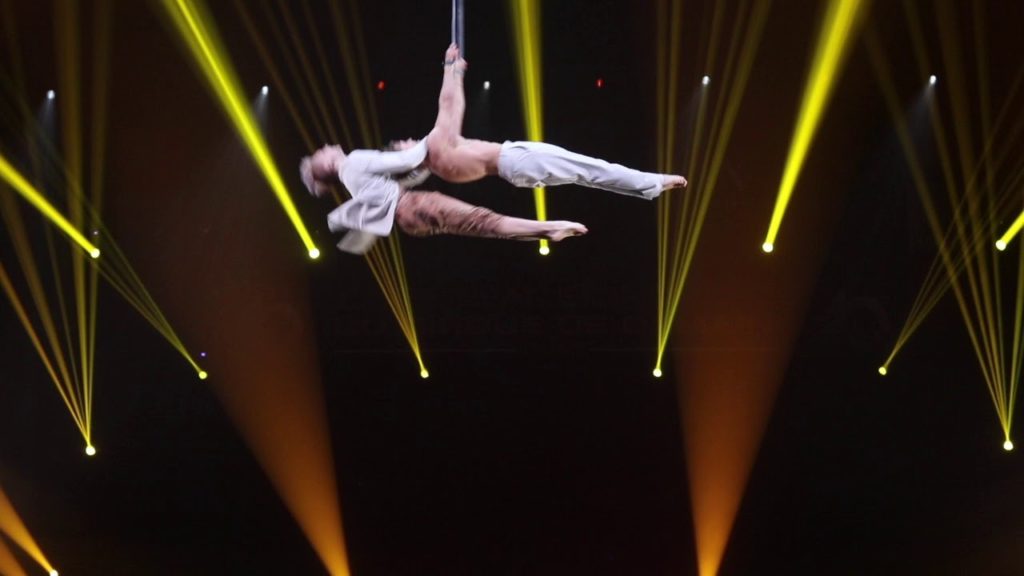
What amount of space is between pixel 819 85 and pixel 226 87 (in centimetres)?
350

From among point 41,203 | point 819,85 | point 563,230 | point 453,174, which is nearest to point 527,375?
point 563,230

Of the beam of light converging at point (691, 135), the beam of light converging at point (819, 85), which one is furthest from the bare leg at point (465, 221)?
the beam of light converging at point (819, 85)

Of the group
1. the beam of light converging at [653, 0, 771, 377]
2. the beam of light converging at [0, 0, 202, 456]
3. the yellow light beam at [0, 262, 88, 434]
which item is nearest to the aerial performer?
the beam of light converging at [653, 0, 771, 377]

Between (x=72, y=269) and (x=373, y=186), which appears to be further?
(x=72, y=269)

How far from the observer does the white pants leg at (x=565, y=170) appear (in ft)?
19.2

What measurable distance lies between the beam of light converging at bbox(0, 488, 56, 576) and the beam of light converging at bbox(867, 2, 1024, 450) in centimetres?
567

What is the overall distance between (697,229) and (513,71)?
1.47 meters

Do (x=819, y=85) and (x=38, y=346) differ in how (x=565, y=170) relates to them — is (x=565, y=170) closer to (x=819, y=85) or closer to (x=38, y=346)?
(x=819, y=85)

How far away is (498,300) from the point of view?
6473 millimetres

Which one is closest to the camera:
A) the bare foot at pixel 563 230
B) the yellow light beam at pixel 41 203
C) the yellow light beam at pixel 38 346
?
the bare foot at pixel 563 230

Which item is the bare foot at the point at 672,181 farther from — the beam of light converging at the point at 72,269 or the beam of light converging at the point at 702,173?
the beam of light converging at the point at 72,269

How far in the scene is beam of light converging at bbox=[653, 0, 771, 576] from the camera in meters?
5.93

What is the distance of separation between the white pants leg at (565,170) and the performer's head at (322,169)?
37.8 inches

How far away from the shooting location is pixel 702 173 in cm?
617
